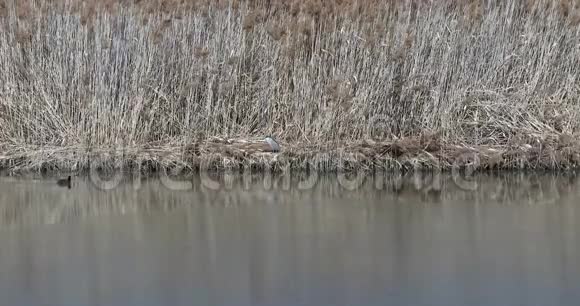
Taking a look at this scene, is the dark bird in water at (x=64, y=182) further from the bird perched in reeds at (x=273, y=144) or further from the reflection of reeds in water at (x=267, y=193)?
the bird perched in reeds at (x=273, y=144)

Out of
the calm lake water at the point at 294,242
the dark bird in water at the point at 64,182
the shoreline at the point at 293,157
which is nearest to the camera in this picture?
the calm lake water at the point at 294,242

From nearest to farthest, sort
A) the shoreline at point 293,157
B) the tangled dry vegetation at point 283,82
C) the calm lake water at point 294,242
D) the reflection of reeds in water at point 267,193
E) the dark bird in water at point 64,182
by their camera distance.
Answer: the calm lake water at point 294,242
the reflection of reeds in water at point 267,193
the dark bird in water at point 64,182
the shoreline at point 293,157
the tangled dry vegetation at point 283,82

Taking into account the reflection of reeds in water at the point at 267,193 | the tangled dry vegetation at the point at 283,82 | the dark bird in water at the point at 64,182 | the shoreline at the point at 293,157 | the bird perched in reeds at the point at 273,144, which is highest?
the tangled dry vegetation at the point at 283,82

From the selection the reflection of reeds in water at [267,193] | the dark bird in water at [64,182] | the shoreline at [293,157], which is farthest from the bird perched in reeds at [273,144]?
the dark bird in water at [64,182]

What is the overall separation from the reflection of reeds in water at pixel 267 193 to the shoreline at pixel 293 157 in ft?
0.35

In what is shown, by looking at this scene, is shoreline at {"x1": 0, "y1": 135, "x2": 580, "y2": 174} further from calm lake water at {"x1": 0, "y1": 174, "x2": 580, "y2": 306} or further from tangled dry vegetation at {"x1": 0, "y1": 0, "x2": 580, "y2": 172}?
calm lake water at {"x1": 0, "y1": 174, "x2": 580, "y2": 306}

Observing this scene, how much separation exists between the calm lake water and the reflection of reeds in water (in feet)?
0.04

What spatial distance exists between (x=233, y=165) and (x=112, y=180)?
89 cm

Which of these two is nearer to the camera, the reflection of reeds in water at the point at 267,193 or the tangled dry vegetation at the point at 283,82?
the reflection of reeds in water at the point at 267,193

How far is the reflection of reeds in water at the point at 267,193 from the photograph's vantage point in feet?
20.4

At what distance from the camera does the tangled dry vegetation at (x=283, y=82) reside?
7.04 m

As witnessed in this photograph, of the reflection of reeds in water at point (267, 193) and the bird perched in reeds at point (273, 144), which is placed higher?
the bird perched in reeds at point (273, 144)
